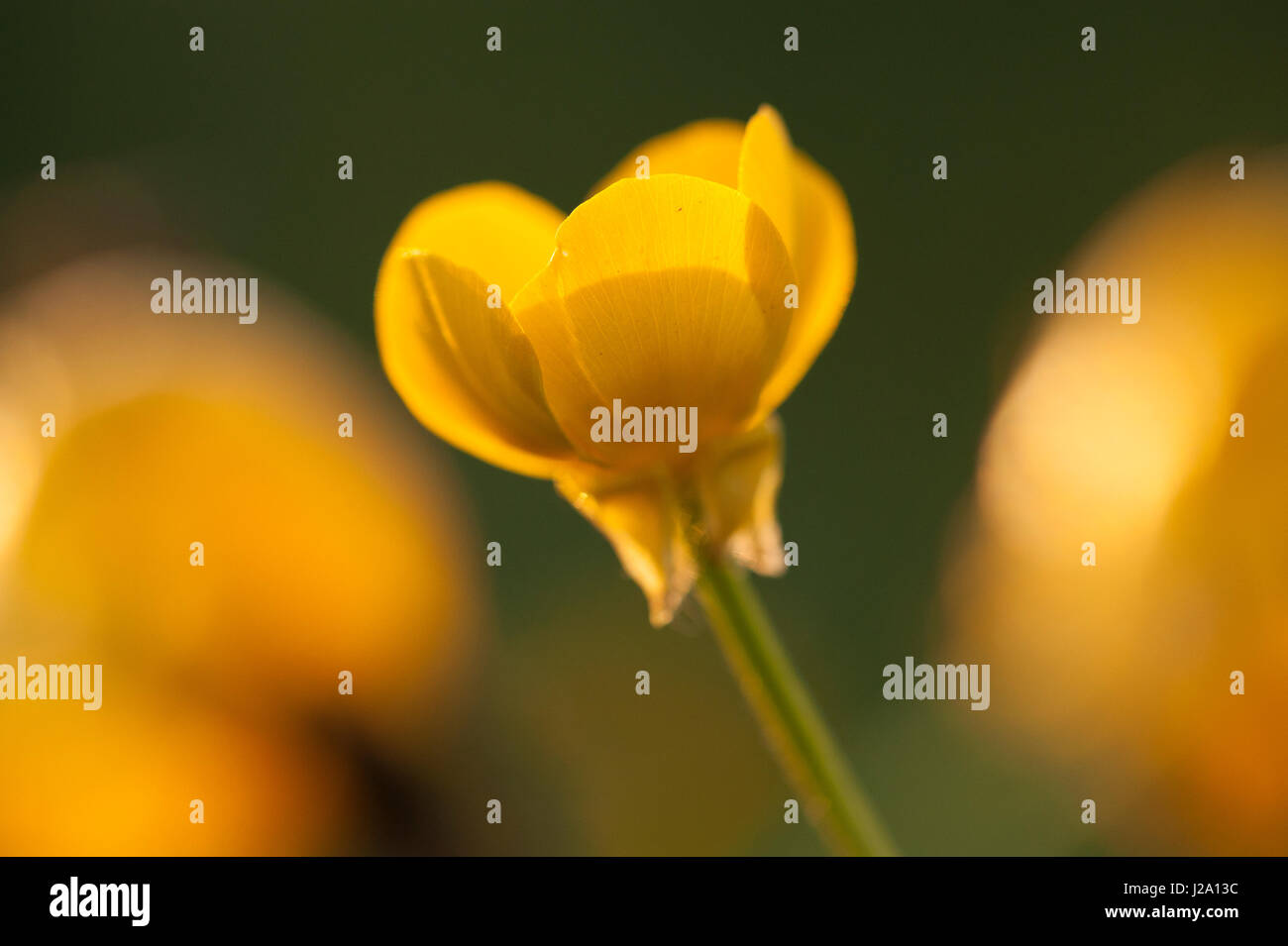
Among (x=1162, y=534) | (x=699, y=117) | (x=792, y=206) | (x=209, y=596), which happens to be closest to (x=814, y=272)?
(x=792, y=206)

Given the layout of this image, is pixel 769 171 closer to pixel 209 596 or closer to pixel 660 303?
pixel 660 303

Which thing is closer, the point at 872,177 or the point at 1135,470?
the point at 1135,470

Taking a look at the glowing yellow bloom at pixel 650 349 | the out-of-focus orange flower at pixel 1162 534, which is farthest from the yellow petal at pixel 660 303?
the out-of-focus orange flower at pixel 1162 534

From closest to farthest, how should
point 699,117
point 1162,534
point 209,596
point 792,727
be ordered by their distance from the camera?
point 792,727 → point 1162,534 → point 209,596 → point 699,117

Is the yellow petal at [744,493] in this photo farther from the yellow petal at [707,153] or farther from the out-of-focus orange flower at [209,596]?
the out-of-focus orange flower at [209,596]

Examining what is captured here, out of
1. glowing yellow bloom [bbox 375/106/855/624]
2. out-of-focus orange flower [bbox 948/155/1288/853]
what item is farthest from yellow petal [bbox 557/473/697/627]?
out-of-focus orange flower [bbox 948/155/1288/853]

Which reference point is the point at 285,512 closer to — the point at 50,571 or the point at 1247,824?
the point at 50,571
